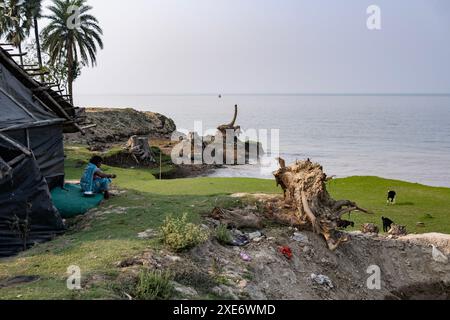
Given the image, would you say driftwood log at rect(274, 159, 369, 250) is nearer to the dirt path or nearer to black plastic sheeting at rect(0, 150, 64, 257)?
the dirt path

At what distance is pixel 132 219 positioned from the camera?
14.0 meters

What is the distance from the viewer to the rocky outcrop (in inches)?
1839

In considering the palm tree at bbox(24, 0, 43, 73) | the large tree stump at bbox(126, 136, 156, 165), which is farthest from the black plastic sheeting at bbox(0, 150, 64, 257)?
the palm tree at bbox(24, 0, 43, 73)

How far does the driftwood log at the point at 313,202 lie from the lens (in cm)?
1416

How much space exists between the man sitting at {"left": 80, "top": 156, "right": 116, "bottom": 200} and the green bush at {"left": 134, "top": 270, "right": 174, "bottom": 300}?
7759 mm

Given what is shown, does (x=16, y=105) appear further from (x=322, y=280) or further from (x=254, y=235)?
(x=322, y=280)

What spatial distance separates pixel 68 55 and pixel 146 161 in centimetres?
1728

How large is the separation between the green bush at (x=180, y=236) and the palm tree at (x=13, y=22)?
40957 millimetres

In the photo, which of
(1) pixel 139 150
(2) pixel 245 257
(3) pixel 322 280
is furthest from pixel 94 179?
(1) pixel 139 150

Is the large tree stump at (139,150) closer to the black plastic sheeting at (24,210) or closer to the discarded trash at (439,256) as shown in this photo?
the black plastic sheeting at (24,210)

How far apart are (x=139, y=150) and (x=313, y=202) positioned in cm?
2499

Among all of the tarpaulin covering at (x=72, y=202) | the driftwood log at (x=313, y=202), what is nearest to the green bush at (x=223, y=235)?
the driftwood log at (x=313, y=202)

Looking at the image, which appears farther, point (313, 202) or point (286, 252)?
point (313, 202)
